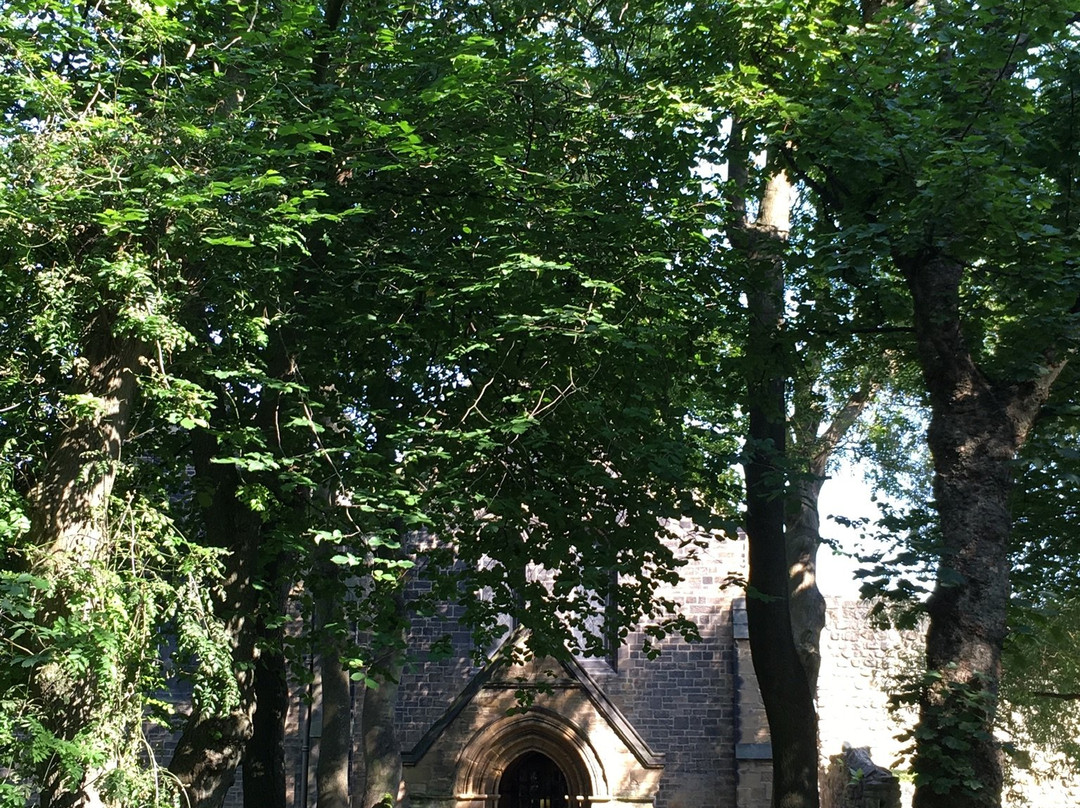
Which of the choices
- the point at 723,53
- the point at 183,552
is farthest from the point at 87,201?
the point at 723,53

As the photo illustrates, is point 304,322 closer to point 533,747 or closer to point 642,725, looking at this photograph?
point 533,747

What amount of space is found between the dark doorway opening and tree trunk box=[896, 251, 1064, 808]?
10590mm

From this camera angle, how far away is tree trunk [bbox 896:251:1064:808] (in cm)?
740

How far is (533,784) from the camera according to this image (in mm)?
17594

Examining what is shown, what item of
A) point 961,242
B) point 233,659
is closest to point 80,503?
point 233,659

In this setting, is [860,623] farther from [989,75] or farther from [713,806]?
[989,75]

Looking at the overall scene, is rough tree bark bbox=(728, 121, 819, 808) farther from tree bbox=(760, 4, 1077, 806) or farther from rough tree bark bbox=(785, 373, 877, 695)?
rough tree bark bbox=(785, 373, 877, 695)

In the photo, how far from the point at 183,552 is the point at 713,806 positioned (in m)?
11.2

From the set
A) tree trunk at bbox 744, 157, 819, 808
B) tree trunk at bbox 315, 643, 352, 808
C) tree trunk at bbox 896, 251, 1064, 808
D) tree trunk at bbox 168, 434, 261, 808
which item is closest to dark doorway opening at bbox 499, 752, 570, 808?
tree trunk at bbox 315, 643, 352, 808

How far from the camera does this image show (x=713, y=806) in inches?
657

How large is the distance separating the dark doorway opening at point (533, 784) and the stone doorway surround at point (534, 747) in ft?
3.28

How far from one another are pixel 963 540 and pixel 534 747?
9.95 meters

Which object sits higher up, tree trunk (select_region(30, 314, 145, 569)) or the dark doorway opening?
tree trunk (select_region(30, 314, 145, 569))

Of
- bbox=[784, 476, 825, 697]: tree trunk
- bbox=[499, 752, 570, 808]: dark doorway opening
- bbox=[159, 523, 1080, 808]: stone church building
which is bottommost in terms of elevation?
bbox=[499, 752, 570, 808]: dark doorway opening
